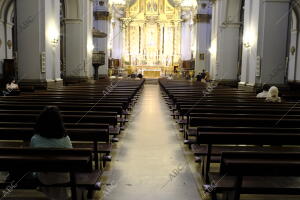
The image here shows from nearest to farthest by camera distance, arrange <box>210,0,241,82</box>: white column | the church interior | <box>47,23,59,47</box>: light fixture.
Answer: the church interior < <box>47,23,59,47</box>: light fixture < <box>210,0,241,82</box>: white column

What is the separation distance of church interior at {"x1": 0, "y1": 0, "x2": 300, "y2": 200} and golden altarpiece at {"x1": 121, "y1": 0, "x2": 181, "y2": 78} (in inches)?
106

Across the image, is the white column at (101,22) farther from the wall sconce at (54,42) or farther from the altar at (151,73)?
the wall sconce at (54,42)

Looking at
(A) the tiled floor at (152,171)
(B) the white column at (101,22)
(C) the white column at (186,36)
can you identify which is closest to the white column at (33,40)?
(A) the tiled floor at (152,171)

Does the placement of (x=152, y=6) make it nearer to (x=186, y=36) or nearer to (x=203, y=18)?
(x=186, y=36)

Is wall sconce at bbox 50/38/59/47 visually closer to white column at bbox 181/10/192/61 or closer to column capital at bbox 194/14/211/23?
column capital at bbox 194/14/211/23

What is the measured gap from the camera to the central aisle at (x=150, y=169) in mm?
3990

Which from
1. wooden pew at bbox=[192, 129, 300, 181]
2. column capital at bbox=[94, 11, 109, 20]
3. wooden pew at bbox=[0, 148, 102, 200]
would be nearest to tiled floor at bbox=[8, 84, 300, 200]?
wooden pew at bbox=[0, 148, 102, 200]

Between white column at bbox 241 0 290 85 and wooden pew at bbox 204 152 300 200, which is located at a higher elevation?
white column at bbox 241 0 290 85

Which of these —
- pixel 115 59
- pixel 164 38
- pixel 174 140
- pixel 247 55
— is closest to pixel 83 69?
pixel 247 55

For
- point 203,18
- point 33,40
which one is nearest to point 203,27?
point 203,18

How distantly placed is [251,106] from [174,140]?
6.07 feet

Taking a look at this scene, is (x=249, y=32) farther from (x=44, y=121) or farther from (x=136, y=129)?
(x=44, y=121)

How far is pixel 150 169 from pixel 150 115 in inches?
221

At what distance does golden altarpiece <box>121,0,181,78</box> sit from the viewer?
35.0m
